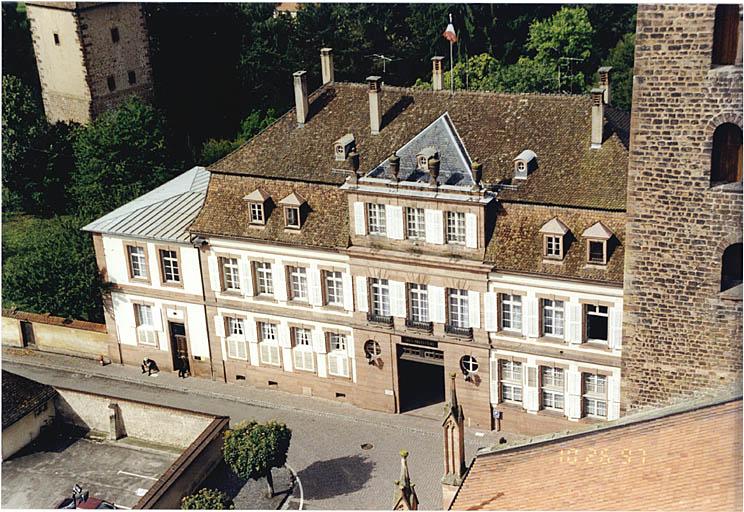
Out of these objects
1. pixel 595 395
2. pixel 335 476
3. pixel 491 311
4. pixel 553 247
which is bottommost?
pixel 335 476

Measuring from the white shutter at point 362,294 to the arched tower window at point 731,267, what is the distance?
2341 cm

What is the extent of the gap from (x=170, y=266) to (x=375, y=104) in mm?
13603

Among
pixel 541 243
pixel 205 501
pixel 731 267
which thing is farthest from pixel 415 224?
pixel 731 267

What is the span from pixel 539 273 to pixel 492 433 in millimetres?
8705

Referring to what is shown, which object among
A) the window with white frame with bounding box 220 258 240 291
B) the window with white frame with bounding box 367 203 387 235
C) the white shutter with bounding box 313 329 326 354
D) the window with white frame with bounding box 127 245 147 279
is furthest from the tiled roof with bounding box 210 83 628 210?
the white shutter with bounding box 313 329 326 354

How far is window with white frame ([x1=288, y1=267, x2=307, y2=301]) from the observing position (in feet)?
176

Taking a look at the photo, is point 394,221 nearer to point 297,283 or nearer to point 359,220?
point 359,220

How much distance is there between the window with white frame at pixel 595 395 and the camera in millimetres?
48281

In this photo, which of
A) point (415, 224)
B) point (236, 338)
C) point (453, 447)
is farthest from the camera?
point (236, 338)

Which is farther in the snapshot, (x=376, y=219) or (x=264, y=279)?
(x=264, y=279)

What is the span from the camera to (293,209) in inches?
2077

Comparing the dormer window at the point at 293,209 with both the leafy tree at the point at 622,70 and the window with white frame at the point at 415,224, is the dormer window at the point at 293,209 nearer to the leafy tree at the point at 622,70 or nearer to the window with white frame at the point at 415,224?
the window with white frame at the point at 415,224

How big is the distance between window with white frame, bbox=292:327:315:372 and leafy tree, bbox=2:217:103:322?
11.8 meters

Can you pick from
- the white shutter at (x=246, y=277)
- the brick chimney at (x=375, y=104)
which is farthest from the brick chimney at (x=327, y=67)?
the white shutter at (x=246, y=277)
